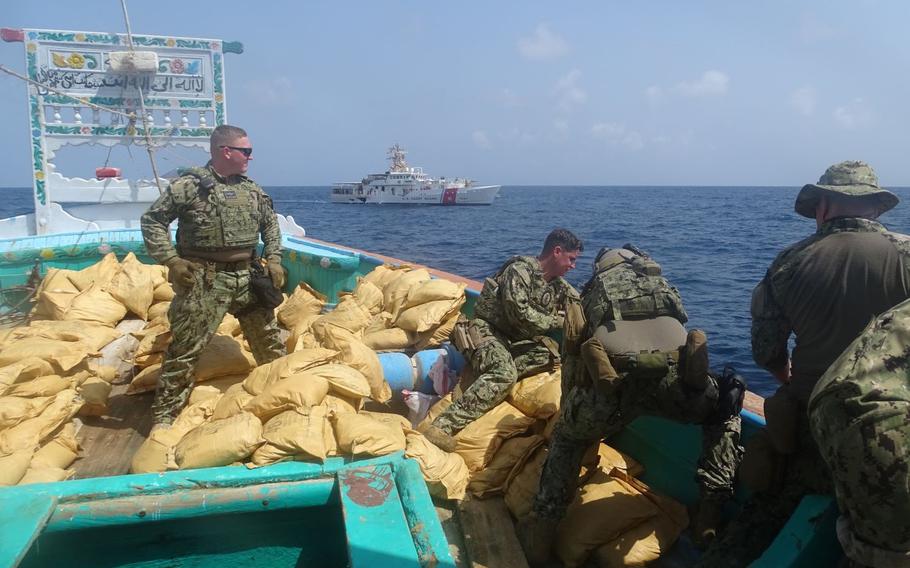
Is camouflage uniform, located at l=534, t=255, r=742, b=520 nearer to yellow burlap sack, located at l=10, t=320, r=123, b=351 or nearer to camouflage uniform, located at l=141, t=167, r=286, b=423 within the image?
camouflage uniform, located at l=141, t=167, r=286, b=423

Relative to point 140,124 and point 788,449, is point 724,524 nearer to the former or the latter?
point 788,449

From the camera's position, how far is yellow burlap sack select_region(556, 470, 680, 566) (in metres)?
2.71

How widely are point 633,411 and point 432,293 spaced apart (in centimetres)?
248

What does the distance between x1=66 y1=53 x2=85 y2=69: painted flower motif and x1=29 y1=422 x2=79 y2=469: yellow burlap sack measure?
6.83 meters

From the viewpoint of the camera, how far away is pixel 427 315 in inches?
187

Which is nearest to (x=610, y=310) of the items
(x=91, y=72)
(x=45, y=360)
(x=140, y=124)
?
(x=45, y=360)

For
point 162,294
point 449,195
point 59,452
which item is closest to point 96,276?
point 162,294

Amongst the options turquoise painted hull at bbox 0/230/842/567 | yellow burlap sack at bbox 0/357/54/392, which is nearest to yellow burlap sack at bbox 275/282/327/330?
yellow burlap sack at bbox 0/357/54/392

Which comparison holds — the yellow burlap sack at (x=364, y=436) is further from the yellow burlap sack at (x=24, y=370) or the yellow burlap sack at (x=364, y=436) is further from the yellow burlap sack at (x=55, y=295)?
the yellow burlap sack at (x=55, y=295)

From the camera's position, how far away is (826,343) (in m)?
2.20

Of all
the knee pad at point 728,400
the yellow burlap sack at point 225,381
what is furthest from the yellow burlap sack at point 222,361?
the knee pad at point 728,400

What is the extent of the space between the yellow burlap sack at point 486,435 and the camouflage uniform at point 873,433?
77.1 inches

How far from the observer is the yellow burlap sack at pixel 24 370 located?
356 cm

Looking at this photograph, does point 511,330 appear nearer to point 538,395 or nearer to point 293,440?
point 538,395
